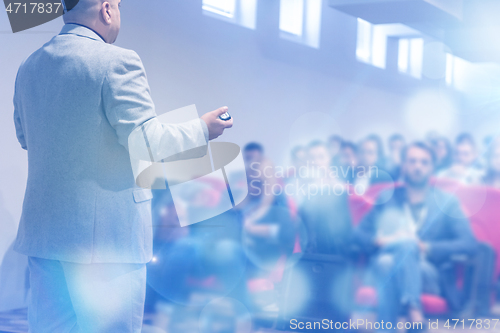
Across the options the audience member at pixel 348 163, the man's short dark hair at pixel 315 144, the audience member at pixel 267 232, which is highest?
the man's short dark hair at pixel 315 144

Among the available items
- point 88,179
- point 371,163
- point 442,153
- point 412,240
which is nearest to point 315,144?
point 371,163

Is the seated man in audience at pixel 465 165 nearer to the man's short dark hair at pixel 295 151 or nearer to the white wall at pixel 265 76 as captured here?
the white wall at pixel 265 76

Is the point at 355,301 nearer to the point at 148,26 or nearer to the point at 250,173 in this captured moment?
the point at 250,173

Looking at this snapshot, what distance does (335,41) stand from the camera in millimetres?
4203

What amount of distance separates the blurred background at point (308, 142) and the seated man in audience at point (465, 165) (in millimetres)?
14

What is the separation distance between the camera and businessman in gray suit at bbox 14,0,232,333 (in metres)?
0.93

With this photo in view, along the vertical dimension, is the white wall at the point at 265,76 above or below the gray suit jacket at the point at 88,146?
above

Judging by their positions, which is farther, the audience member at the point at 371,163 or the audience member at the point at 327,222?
the audience member at the point at 371,163

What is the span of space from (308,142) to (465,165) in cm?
145

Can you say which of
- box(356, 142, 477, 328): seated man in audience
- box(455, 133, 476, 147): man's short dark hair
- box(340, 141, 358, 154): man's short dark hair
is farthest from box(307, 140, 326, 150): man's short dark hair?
box(356, 142, 477, 328): seated man in audience

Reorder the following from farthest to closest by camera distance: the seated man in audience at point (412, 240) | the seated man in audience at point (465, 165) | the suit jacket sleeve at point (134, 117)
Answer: the seated man in audience at point (465, 165), the seated man in audience at point (412, 240), the suit jacket sleeve at point (134, 117)

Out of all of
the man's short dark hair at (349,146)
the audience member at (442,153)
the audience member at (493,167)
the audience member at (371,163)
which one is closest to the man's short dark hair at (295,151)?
the man's short dark hair at (349,146)

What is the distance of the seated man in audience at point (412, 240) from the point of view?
7.30 ft

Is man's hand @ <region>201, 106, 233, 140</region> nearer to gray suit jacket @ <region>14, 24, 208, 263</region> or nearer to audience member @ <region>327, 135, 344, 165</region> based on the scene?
gray suit jacket @ <region>14, 24, 208, 263</region>
